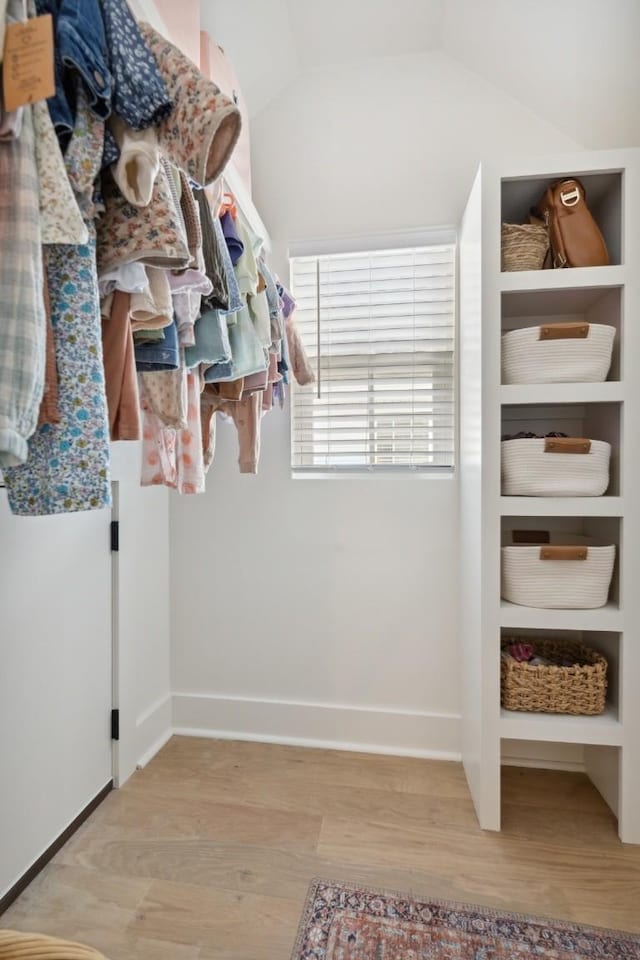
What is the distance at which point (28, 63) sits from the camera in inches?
25.2

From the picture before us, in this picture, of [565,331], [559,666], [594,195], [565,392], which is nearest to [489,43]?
[594,195]

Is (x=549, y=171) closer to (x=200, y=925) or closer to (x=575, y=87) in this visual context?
(x=575, y=87)

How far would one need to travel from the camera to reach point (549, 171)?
1.58 metres

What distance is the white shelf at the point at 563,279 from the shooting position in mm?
1586

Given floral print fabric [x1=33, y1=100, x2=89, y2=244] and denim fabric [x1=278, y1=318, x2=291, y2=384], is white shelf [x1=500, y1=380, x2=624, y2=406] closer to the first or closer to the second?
denim fabric [x1=278, y1=318, x2=291, y2=384]

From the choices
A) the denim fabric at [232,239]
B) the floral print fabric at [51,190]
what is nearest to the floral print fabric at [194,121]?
the floral print fabric at [51,190]

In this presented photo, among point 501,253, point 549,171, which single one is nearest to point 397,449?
point 501,253

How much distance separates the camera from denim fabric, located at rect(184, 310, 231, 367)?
3.83 feet

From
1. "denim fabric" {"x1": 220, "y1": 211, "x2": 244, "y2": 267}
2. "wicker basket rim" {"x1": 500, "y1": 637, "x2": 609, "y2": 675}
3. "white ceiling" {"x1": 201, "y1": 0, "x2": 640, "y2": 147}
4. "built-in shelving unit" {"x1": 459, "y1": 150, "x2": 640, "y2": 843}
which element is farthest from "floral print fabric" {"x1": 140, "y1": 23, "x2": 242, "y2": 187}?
"wicker basket rim" {"x1": 500, "y1": 637, "x2": 609, "y2": 675}

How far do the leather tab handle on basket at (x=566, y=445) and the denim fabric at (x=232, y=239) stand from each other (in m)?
1.07

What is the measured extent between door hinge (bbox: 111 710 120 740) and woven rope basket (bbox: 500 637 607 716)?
4.40 feet

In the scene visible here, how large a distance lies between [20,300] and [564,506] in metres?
1.53

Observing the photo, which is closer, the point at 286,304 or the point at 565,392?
the point at 565,392

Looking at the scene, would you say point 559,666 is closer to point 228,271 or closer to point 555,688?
point 555,688
